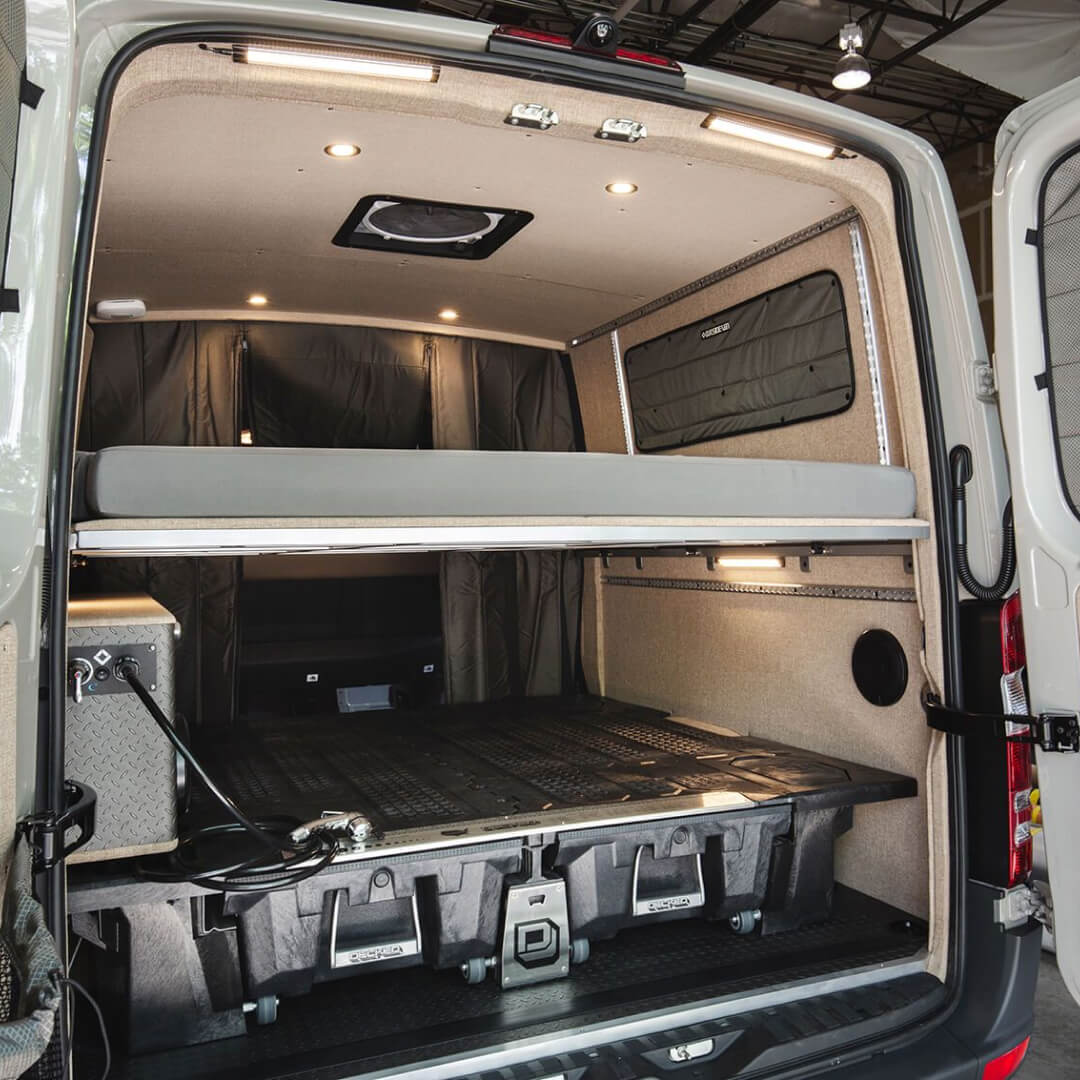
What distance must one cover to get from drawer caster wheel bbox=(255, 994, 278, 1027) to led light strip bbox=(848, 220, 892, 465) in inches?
80.1

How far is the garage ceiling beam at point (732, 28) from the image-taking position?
7605mm

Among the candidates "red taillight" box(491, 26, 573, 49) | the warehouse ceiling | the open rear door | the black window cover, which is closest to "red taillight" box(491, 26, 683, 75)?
"red taillight" box(491, 26, 573, 49)

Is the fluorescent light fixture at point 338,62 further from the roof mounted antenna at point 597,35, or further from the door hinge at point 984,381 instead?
the door hinge at point 984,381

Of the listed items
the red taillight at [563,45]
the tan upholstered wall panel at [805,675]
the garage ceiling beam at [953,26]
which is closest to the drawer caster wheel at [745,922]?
the tan upholstered wall panel at [805,675]

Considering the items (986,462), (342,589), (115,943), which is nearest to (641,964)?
(115,943)

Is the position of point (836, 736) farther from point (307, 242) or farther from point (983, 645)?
point (307, 242)

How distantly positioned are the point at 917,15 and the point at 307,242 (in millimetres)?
6667

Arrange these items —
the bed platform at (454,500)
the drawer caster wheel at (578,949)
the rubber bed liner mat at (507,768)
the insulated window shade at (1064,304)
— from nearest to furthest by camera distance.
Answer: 1. the bed platform at (454,500)
2. the insulated window shade at (1064,304)
3. the drawer caster wheel at (578,949)
4. the rubber bed liner mat at (507,768)

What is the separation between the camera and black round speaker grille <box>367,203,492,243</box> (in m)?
2.86

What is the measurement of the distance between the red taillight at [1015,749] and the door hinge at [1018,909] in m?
0.03

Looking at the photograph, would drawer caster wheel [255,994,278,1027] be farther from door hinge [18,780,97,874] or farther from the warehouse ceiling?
the warehouse ceiling

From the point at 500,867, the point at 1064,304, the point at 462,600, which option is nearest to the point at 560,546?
the point at 500,867

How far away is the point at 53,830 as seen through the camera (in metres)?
1.38

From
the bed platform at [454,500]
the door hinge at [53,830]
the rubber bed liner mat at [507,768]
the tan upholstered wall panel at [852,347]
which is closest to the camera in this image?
the door hinge at [53,830]
